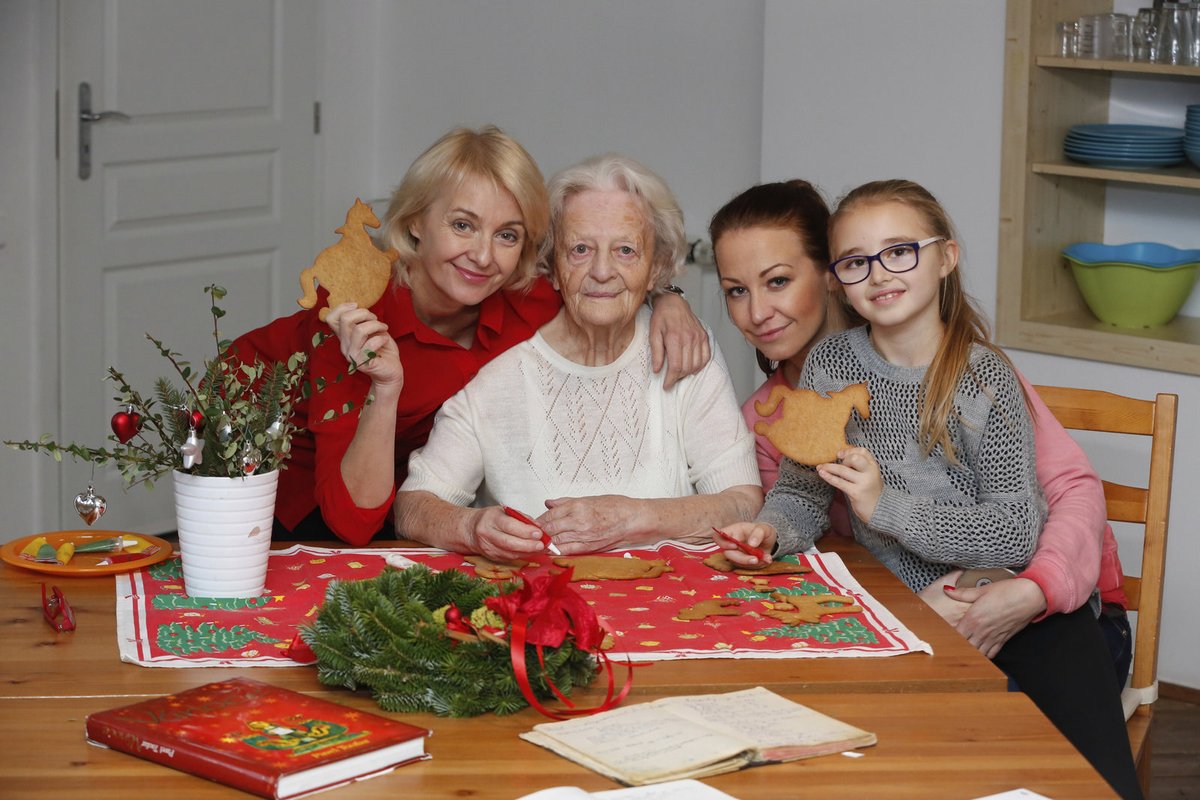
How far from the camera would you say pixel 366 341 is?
84.7 inches

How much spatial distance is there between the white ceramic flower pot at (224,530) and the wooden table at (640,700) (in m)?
0.13

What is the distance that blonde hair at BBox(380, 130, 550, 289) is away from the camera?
7.64 ft

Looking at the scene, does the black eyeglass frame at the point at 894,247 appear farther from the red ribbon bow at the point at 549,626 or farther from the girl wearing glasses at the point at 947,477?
the red ribbon bow at the point at 549,626

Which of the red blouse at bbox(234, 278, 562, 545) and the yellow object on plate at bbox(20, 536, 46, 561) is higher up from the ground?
the red blouse at bbox(234, 278, 562, 545)

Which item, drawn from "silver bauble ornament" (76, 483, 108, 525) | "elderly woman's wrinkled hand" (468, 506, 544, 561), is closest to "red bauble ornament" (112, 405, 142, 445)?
"silver bauble ornament" (76, 483, 108, 525)

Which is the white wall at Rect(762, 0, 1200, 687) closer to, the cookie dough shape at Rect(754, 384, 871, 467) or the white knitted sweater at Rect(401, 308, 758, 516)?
the white knitted sweater at Rect(401, 308, 758, 516)

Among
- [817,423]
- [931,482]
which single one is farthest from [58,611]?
[931,482]

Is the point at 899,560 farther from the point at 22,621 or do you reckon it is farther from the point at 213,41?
the point at 213,41

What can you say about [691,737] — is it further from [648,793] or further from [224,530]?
[224,530]

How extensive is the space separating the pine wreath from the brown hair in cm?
102

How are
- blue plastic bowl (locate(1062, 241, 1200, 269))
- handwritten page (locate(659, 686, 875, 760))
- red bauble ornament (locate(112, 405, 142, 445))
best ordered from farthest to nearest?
blue plastic bowl (locate(1062, 241, 1200, 269)) < red bauble ornament (locate(112, 405, 142, 445)) < handwritten page (locate(659, 686, 875, 760))

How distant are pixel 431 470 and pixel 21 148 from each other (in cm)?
233

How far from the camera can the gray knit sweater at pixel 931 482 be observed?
2.09 m

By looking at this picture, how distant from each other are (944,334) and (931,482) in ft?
0.78
